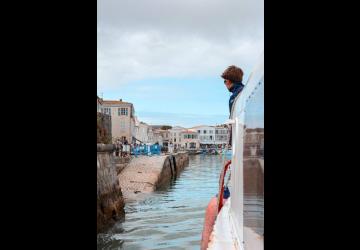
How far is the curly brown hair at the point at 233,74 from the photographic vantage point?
5.46 m

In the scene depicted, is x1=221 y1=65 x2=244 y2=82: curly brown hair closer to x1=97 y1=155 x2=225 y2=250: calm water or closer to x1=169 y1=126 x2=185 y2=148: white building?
x1=97 y1=155 x2=225 y2=250: calm water

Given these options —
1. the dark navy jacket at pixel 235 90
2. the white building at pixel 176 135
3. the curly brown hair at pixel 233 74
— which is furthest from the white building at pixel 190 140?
the curly brown hair at pixel 233 74

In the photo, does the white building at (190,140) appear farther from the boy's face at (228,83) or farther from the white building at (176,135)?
the boy's face at (228,83)

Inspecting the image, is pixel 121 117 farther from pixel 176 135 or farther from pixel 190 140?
pixel 190 140

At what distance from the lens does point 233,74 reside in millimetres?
5516

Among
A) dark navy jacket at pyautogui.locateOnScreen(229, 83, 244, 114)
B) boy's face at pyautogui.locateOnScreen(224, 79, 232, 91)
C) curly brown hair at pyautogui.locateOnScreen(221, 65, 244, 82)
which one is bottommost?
dark navy jacket at pyautogui.locateOnScreen(229, 83, 244, 114)

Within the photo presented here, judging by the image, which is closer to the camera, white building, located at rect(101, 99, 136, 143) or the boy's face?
the boy's face

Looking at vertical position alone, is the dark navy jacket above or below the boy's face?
Result: below

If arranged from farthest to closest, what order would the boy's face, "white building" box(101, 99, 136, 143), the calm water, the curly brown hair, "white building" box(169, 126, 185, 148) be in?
1. "white building" box(169, 126, 185, 148)
2. "white building" box(101, 99, 136, 143)
3. the calm water
4. the boy's face
5. the curly brown hair

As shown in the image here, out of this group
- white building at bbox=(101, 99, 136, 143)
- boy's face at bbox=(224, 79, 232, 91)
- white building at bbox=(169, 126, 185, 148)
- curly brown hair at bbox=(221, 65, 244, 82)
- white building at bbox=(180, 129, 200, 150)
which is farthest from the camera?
white building at bbox=(180, 129, 200, 150)

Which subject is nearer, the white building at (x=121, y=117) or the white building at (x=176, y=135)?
the white building at (x=121, y=117)

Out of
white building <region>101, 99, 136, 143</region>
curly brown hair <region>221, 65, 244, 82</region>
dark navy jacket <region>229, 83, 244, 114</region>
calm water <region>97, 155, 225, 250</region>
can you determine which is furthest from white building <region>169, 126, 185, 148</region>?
curly brown hair <region>221, 65, 244, 82</region>

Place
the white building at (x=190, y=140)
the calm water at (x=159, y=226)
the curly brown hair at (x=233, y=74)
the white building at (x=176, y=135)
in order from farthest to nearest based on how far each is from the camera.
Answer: the white building at (x=190, y=140) < the white building at (x=176, y=135) < the calm water at (x=159, y=226) < the curly brown hair at (x=233, y=74)

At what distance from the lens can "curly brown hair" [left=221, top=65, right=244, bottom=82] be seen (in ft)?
17.9
